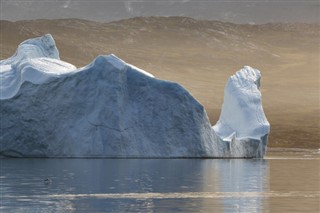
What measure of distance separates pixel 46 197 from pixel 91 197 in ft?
4.00

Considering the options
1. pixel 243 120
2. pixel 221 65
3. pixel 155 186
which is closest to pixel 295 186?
pixel 155 186

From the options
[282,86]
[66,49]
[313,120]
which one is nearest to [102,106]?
[313,120]

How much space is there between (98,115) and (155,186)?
1338cm

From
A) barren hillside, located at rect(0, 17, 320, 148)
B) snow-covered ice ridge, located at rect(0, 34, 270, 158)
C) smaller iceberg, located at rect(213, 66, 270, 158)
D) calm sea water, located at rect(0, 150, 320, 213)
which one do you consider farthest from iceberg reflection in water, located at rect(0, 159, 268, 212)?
barren hillside, located at rect(0, 17, 320, 148)

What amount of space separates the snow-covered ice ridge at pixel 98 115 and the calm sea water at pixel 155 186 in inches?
31.6

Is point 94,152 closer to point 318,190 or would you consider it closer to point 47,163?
point 47,163

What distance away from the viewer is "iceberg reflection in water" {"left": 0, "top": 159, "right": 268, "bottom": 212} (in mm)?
23859

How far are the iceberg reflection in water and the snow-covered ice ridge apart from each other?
2.69 ft

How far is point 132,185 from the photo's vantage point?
1194 inches

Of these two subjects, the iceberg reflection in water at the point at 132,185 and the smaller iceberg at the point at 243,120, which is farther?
the smaller iceberg at the point at 243,120

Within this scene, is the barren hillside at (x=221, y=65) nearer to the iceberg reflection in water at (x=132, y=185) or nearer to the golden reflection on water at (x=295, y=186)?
the golden reflection on water at (x=295, y=186)

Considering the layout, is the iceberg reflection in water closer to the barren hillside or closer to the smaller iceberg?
the smaller iceberg

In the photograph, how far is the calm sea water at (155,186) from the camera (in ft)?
78.4

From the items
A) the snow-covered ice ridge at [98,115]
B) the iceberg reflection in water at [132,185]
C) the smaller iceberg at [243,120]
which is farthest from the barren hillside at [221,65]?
the iceberg reflection in water at [132,185]
